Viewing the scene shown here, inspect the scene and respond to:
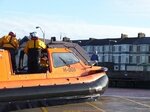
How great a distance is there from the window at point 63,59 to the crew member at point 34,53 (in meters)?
0.49

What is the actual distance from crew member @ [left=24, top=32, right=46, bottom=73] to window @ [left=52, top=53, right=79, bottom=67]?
1.61ft

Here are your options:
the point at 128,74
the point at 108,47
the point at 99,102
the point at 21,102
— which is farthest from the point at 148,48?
the point at 21,102

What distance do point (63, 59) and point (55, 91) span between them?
1568 mm

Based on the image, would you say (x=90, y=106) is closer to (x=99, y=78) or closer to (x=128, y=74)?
(x=99, y=78)

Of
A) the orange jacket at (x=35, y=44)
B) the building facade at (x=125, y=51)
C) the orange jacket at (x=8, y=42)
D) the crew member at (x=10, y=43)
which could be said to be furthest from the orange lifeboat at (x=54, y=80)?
the building facade at (x=125, y=51)

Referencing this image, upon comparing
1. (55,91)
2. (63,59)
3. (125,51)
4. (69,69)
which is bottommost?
(55,91)

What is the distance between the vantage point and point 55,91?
1349 cm

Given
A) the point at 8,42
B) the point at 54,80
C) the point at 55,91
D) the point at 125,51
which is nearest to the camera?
the point at 55,91

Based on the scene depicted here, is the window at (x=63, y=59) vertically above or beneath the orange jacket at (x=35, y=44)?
beneath

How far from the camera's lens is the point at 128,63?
9431 centimetres

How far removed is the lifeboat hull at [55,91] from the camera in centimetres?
1283

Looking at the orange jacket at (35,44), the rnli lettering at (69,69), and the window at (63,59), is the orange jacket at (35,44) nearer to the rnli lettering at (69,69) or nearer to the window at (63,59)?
the window at (63,59)

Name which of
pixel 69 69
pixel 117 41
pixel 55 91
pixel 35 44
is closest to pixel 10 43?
pixel 35 44

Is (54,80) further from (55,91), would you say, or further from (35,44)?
(35,44)
